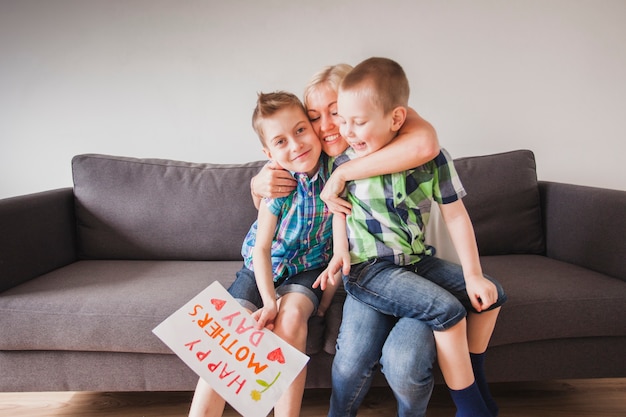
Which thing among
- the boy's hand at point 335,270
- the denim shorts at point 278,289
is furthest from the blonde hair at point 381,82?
the denim shorts at point 278,289

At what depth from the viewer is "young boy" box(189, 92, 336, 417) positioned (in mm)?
1008

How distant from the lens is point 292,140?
1.06 meters

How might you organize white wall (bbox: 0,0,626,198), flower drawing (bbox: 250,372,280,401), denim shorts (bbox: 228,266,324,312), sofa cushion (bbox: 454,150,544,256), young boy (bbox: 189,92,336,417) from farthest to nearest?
white wall (bbox: 0,0,626,198), sofa cushion (bbox: 454,150,544,256), denim shorts (bbox: 228,266,324,312), young boy (bbox: 189,92,336,417), flower drawing (bbox: 250,372,280,401)

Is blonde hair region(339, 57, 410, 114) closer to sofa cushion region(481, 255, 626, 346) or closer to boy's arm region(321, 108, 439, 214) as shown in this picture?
boy's arm region(321, 108, 439, 214)

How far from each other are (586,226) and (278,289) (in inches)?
42.5

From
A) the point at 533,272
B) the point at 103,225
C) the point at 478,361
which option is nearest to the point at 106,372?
the point at 103,225

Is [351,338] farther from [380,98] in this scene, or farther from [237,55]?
[237,55]

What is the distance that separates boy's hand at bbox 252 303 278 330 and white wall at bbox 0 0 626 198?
3.43ft

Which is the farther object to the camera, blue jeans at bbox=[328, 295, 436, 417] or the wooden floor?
the wooden floor

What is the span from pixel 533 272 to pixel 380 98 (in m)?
0.82

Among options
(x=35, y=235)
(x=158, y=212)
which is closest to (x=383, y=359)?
(x=158, y=212)

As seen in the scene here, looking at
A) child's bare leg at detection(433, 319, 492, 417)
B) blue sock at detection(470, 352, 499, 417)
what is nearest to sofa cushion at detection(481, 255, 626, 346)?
blue sock at detection(470, 352, 499, 417)

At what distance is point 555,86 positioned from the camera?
1883 mm

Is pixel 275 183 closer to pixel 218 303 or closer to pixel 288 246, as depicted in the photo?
pixel 288 246
